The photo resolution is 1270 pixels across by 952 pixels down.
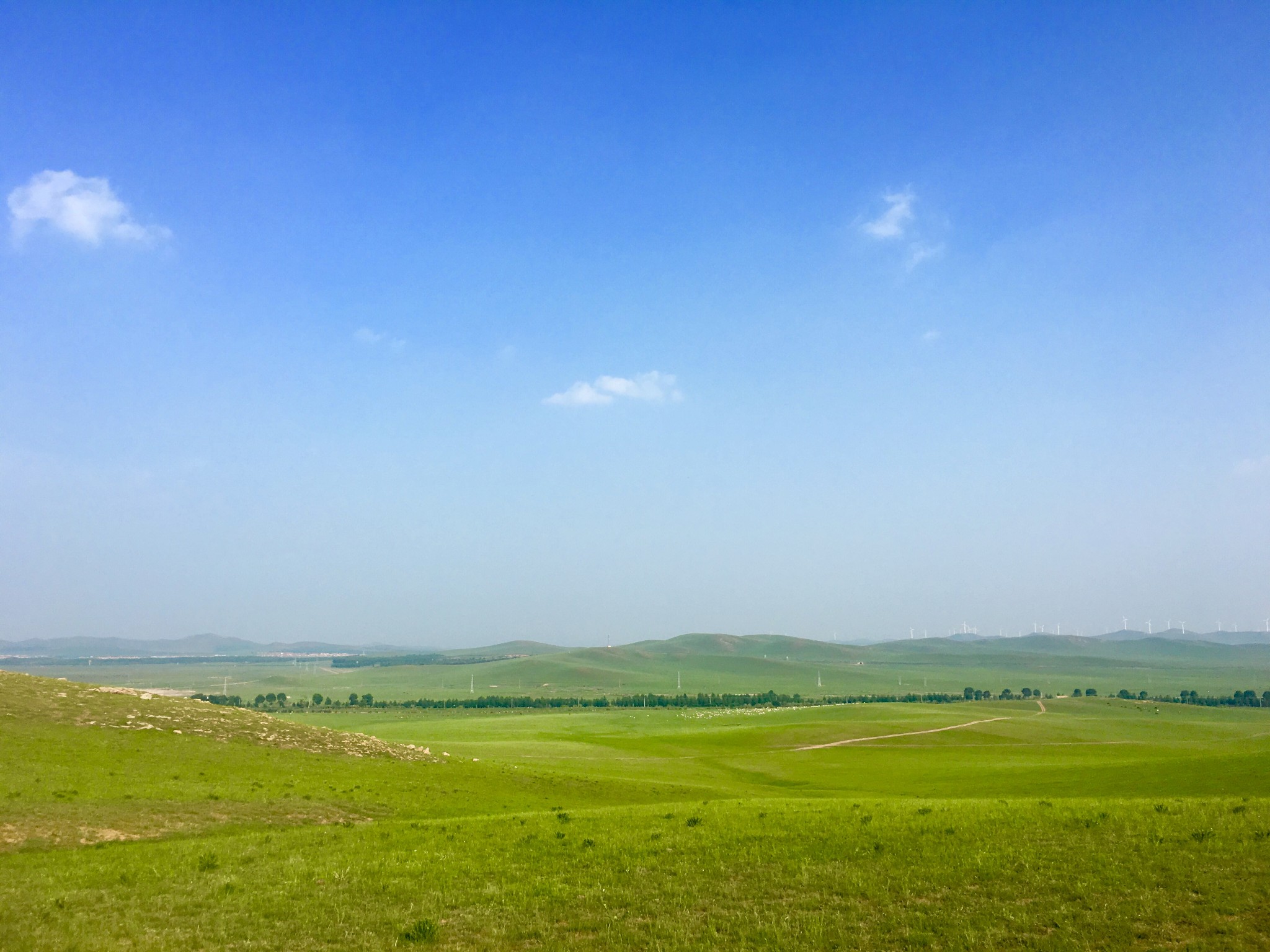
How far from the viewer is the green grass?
14328mm

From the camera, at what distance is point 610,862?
19266mm

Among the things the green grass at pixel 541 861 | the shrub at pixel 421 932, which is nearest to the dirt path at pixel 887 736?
the green grass at pixel 541 861

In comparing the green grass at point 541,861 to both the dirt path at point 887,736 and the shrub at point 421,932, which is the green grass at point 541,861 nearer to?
the shrub at point 421,932

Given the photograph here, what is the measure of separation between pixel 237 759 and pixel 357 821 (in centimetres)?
1606

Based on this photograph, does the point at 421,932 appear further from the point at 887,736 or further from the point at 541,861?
the point at 887,736

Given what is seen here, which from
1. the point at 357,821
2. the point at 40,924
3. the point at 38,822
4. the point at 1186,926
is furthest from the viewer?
the point at 357,821

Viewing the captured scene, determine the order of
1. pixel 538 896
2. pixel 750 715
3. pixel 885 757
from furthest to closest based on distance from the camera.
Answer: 1. pixel 750 715
2. pixel 885 757
3. pixel 538 896

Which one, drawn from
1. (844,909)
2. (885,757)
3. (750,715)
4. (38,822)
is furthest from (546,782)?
(750,715)

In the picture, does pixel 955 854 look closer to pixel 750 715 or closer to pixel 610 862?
pixel 610 862

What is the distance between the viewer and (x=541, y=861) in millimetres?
19844

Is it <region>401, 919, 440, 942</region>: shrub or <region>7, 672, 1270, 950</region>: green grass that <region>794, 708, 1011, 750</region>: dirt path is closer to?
<region>7, 672, 1270, 950</region>: green grass

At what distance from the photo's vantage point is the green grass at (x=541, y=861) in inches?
564

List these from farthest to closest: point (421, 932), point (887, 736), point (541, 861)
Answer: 1. point (887, 736)
2. point (541, 861)
3. point (421, 932)

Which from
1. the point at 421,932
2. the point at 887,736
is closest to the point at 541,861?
the point at 421,932
